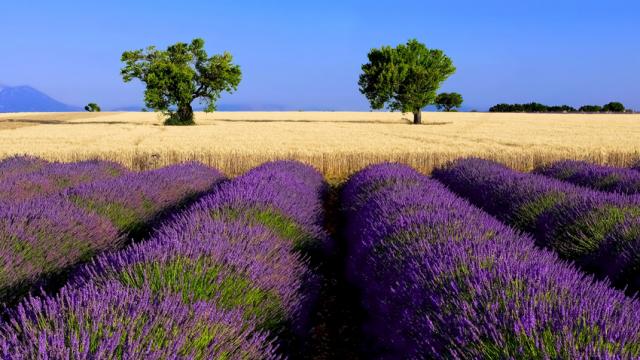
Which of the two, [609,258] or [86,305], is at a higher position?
[86,305]

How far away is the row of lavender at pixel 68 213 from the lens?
13.4 ft

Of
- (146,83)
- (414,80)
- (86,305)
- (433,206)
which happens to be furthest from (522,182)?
(414,80)

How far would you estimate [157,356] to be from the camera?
79.0 inches

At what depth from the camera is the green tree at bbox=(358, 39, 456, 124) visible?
38688 millimetres

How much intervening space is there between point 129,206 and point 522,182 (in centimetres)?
481

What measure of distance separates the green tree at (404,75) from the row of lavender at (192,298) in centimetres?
3439

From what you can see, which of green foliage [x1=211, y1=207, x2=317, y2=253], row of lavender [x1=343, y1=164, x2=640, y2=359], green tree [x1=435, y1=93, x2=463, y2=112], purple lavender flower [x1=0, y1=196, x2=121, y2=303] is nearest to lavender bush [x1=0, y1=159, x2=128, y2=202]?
purple lavender flower [x1=0, y1=196, x2=121, y2=303]

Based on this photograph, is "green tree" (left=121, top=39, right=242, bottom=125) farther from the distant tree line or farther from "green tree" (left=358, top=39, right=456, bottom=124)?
the distant tree line

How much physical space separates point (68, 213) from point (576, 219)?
15.3ft

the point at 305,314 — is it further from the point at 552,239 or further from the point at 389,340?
the point at 552,239

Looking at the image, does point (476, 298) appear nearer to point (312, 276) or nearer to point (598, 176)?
point (312, 276)

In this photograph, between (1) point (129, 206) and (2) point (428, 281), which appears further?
(1) point (129, 206)

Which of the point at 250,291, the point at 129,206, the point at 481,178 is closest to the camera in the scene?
Answer: the point at 250,291

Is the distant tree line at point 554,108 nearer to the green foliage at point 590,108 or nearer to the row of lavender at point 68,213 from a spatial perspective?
the green foliage at point 590,108
